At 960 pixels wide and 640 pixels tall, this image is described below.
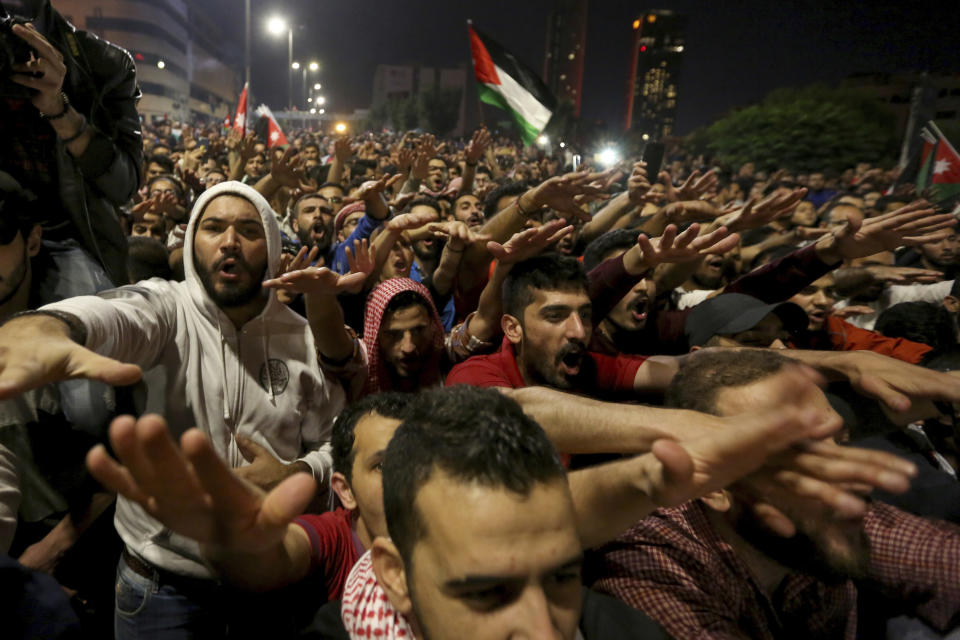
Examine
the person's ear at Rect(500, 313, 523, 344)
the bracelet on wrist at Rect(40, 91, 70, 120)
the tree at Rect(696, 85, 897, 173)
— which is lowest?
the person's ear at Rect(500, 313, 523, 344)

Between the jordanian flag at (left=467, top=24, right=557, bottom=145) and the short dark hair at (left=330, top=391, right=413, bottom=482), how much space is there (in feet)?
21.1

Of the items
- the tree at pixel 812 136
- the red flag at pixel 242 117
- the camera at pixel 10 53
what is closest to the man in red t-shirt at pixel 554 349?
the camera at pixel 10 53

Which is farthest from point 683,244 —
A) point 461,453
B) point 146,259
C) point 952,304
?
point 146,259

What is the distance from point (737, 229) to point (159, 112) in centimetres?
8241

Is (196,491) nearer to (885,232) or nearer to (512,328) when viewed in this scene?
(512,328)

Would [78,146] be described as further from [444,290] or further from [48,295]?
[444,290]

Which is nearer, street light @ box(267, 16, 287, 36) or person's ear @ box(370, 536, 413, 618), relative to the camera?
person's ear @ box(370, 536, 413, 618)

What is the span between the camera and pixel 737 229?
11.7 ft

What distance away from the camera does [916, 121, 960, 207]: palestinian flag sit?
8148mm

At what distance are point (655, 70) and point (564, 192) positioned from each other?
138871 millimetres

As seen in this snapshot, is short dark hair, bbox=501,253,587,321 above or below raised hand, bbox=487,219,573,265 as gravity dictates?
below

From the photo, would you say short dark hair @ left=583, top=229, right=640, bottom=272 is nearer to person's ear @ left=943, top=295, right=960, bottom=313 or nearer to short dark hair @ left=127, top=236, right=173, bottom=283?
person's ear @ left=943, top=295, right=960, bottom=313

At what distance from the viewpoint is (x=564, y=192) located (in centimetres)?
362

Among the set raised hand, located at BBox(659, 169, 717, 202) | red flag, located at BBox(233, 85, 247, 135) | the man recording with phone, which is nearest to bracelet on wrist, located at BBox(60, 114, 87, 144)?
the man recording with phone
